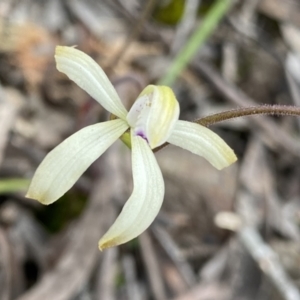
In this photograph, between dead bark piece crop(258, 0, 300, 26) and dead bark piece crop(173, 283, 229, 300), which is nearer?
dead bark piece crop(173, 283, 229, 300)

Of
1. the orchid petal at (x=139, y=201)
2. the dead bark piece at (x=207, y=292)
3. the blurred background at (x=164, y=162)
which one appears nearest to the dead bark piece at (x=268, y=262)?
the blurred background at (x=164, y=162)

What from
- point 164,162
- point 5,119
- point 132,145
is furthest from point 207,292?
point 132,145

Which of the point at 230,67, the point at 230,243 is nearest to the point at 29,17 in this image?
the point at 230,67

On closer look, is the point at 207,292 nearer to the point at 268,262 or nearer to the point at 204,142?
the point at 268,262

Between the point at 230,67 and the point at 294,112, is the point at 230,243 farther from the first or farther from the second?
the point at 294,112

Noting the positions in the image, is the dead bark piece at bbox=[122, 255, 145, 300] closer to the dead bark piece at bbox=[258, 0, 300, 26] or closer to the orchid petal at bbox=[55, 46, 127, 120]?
the orchid petal at bbox=[55, 46, 127, 120]

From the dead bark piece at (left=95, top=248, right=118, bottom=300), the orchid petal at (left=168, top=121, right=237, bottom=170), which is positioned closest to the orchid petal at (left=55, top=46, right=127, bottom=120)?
the orchid petal at (left=168, top=121, right=237, bottom=170)

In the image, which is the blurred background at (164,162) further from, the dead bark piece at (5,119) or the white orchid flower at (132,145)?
the white orchid flower at (132,145)
